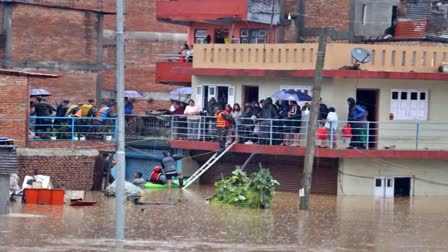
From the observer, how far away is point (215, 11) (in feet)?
155

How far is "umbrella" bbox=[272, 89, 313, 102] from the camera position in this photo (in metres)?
41.0

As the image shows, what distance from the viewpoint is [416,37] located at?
46812mm

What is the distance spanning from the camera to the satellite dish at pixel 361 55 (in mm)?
40281

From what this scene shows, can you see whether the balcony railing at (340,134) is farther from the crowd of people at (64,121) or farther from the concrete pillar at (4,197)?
the concrete pillar at (4,197)

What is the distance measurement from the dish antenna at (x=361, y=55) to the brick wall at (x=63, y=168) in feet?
28.1

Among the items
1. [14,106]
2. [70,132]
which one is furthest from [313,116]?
[14,106]

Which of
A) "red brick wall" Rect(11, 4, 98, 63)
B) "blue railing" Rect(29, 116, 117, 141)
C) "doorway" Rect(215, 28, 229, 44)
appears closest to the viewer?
"blue railing" Rect(29, 116, 117, 141)

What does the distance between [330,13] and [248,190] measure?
13.3m

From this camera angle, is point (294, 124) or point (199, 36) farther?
point (199, 36)

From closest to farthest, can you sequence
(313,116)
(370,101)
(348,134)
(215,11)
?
(313,116) < (348,134) < (370,101) < (215,11)

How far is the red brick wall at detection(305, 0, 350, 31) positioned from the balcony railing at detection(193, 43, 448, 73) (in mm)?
5717

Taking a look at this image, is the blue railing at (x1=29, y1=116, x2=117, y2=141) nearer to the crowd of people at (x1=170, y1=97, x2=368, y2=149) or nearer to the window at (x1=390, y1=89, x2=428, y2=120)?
the crowd of people at (x1=170, y1=97, x2=368, y2=149)

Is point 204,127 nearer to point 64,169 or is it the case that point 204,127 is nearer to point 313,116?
point 64,169

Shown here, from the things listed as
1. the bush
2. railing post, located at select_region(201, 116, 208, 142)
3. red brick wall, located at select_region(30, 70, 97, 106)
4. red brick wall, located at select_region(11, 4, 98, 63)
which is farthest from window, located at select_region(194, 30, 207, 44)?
the bush
